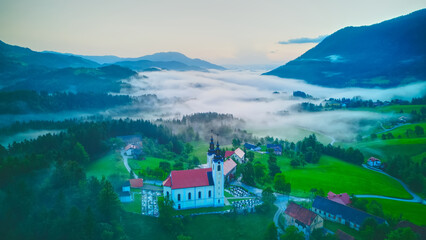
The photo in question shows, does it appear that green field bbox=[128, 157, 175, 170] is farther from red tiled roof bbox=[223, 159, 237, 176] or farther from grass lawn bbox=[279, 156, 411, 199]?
grass lawn bbox=[279, 156, 411, 199]

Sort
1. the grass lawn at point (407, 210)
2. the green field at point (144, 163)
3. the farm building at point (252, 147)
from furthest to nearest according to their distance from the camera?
the farm building at point (252, 147), the green field at point (144, 163), the grass lawn at point (407, 210)

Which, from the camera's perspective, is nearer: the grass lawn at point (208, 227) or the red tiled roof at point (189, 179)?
the grass lawn at point (208, 227)

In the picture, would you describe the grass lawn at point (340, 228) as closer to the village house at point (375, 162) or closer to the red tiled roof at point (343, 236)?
the red tiled roof at point (343, 236)

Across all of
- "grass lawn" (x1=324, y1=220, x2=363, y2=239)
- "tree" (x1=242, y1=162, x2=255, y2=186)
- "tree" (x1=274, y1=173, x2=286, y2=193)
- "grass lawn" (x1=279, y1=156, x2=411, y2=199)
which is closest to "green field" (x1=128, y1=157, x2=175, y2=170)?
"tree" (x1=242, y1=162, x2=255, y2=186)

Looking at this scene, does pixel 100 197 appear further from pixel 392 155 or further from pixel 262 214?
pixel 392 155

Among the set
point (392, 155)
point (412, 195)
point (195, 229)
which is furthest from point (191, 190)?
point (392, 155)

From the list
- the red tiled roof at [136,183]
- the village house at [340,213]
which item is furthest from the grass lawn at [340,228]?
the red tiled roof at [136,183]

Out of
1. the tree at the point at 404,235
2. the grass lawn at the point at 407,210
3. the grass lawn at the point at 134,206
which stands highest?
the tree at the point at 404,235
